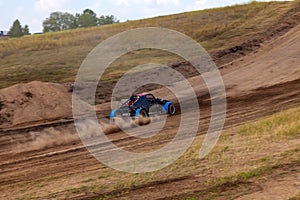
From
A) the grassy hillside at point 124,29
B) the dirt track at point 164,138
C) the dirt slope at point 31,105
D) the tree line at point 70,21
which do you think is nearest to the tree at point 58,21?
the tree line at point 70,21

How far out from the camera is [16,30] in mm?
73125

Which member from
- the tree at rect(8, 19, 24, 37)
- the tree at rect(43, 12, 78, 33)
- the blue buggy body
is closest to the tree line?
the tree at rect(43, 12, 78, 33)

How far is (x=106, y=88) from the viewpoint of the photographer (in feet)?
97.1

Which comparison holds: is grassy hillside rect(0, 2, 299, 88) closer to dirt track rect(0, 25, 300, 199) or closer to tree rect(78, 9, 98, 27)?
dirt track rect(0, 25, 300, 199)

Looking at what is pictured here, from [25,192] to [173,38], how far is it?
31914mm

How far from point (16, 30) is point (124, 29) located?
31.2 meters

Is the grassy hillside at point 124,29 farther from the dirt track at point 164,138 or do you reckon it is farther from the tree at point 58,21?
the tree at point 58,21

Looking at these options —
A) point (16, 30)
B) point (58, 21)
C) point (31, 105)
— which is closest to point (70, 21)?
point (58, 21)

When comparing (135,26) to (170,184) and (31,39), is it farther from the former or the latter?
(170,184)

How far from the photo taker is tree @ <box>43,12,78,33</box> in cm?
8650

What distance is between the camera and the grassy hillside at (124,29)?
114ft

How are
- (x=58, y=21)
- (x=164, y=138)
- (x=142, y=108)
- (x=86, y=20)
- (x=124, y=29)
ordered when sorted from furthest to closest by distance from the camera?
(x=58, y=21), (x=86, y=20), (x=124, y=29), (x=142, y=108), (x=164, y=138)

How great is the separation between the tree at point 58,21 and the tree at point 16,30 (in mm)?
12526

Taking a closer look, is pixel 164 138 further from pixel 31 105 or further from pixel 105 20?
pixel 105 20
